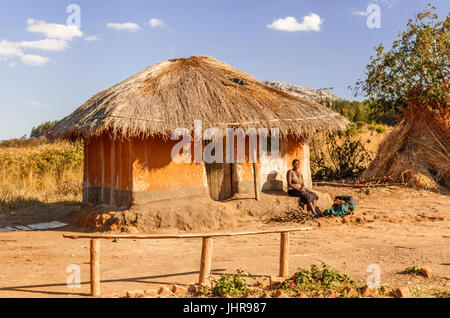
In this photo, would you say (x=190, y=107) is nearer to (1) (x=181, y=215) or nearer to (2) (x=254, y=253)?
(1) (x=181, y=215)

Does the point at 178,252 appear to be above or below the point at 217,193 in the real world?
below

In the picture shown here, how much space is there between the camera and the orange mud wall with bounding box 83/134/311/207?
29.1 ft

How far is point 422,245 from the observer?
23.5ft

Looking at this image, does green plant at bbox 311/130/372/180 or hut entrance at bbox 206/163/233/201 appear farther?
green plant at bbox 311/130/372/180

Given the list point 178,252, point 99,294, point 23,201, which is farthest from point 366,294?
point 23,201

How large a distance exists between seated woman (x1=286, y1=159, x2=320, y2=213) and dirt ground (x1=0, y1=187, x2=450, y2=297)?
499 millimetres

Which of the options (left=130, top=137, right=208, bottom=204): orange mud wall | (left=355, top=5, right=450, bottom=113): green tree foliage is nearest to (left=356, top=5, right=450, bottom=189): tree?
(left=355, top=5, right=450, bottom=113): green tree foliage

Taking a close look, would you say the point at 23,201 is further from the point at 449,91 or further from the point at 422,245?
the point at 449,91

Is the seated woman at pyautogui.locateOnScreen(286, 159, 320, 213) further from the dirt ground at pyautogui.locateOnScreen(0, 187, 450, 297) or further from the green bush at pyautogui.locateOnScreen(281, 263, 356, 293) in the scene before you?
the green bush at pyautogui.locateOnScreen(281, 263, 356, 293)

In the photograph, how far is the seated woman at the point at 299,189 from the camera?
9.59 m

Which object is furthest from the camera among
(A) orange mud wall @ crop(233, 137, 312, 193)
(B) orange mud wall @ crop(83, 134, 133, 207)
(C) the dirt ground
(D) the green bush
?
(A) orange mud wall @ crop(233, 137, 312, 193)

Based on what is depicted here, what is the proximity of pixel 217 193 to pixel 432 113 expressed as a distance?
6.79 meters

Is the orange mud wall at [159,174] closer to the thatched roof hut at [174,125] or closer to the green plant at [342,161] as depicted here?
the thatched roof hut at [174,125]

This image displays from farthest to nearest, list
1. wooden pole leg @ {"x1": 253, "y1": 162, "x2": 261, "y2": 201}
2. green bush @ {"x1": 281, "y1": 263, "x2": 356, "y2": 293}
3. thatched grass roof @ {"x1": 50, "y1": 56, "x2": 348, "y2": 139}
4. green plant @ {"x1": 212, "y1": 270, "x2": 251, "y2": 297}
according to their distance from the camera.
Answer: wooden pole leg @ {"x1": 253, "y1": 162, "x2": 261, "y2": 201} < thatched grass roof @ {"x1": 50, "y1": 56, "x2": 348, "y2": 139} < green bush @ {"x1": 281, "y1": 263, "x2": 356, "y2": 293} < green plant @ {"x1": 212, "y1": 270, "x2": 251, "y2": 297}
